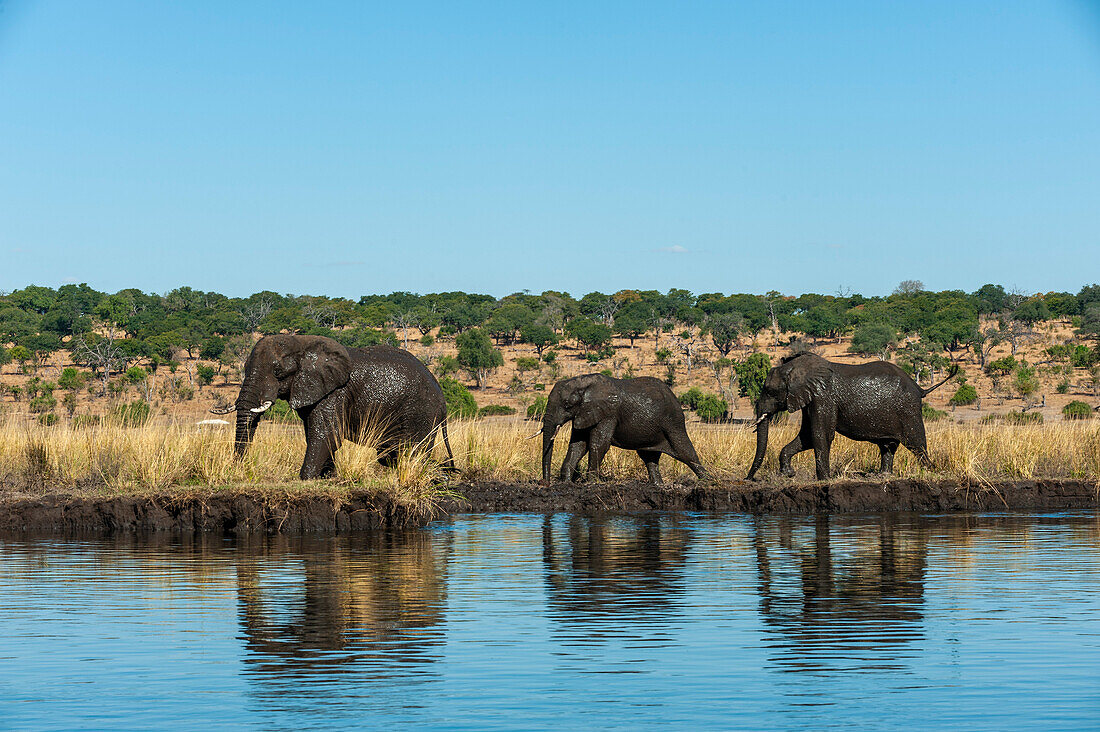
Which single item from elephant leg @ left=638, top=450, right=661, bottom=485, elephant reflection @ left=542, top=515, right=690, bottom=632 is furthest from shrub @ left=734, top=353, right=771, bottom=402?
elephant reflection @ left=542, top=515, right=690, bottom=632

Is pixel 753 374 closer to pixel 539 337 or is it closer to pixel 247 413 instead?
pixel 539 337

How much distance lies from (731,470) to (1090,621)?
11.3m

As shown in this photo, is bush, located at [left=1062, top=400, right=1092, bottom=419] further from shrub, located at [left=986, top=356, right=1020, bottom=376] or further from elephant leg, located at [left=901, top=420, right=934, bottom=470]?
elephant leg, located at [left=901, top=420, right=934, bottom=470]

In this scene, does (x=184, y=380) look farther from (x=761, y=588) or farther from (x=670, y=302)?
(x=761, y=588)

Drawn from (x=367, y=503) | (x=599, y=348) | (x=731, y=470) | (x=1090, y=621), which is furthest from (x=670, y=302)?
(x=1090, y=621)

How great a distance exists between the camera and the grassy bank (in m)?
16.2

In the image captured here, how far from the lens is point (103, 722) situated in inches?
279

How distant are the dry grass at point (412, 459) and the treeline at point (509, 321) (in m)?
39.6

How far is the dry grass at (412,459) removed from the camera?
53.1ft

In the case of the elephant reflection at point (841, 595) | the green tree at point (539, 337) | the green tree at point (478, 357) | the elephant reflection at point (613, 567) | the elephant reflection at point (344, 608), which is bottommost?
the elephant reflection at point (841, 595)

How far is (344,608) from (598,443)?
9.76 metres

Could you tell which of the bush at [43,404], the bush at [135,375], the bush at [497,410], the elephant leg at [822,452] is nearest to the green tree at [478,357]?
the bush at [497,410]

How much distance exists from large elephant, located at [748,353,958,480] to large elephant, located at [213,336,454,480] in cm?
549

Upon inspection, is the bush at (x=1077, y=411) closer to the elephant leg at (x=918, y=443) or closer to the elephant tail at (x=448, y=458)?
the elephant leg at (x=918, y=443)
